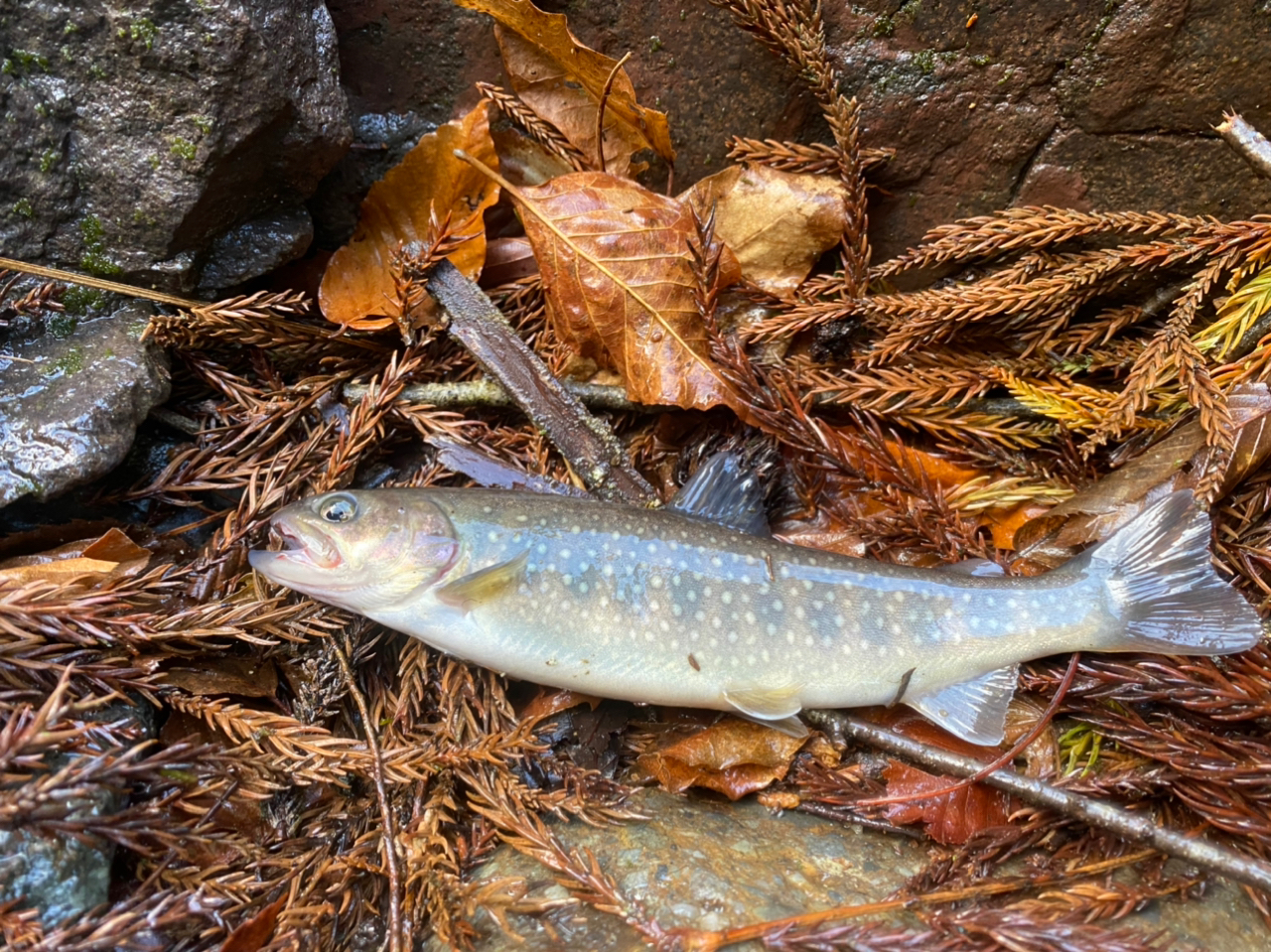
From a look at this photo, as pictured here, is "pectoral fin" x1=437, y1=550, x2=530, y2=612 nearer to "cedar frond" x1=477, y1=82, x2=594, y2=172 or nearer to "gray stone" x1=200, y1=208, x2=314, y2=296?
"gray stone" x1=200, y1=208, x2=314, y2=296

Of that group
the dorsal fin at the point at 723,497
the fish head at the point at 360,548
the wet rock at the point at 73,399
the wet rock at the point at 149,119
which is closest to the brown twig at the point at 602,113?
the wet rock at the point at 149,119

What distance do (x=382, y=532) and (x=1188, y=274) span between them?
3216mm

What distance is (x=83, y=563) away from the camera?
247 cm

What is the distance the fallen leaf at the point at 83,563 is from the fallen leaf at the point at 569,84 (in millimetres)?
2250

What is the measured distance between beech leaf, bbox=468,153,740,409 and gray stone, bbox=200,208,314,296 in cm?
88

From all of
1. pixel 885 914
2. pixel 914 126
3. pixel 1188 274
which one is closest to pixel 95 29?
pixel 914 126

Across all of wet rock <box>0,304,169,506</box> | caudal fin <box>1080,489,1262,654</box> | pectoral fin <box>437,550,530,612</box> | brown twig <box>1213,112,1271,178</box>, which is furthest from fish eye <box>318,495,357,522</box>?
brown twig <box>1213,112,1271,178</box>

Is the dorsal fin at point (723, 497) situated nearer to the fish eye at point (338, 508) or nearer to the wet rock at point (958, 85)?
the fish eye at point (338, 508)

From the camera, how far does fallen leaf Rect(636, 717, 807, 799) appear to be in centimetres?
272

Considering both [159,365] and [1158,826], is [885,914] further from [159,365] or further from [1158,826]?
[159,365]

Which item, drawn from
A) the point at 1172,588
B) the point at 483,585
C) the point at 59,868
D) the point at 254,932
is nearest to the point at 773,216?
the point at 483,585

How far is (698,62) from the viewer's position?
3.19m

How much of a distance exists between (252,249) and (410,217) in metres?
0.61

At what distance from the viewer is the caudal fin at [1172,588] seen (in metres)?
2.61
